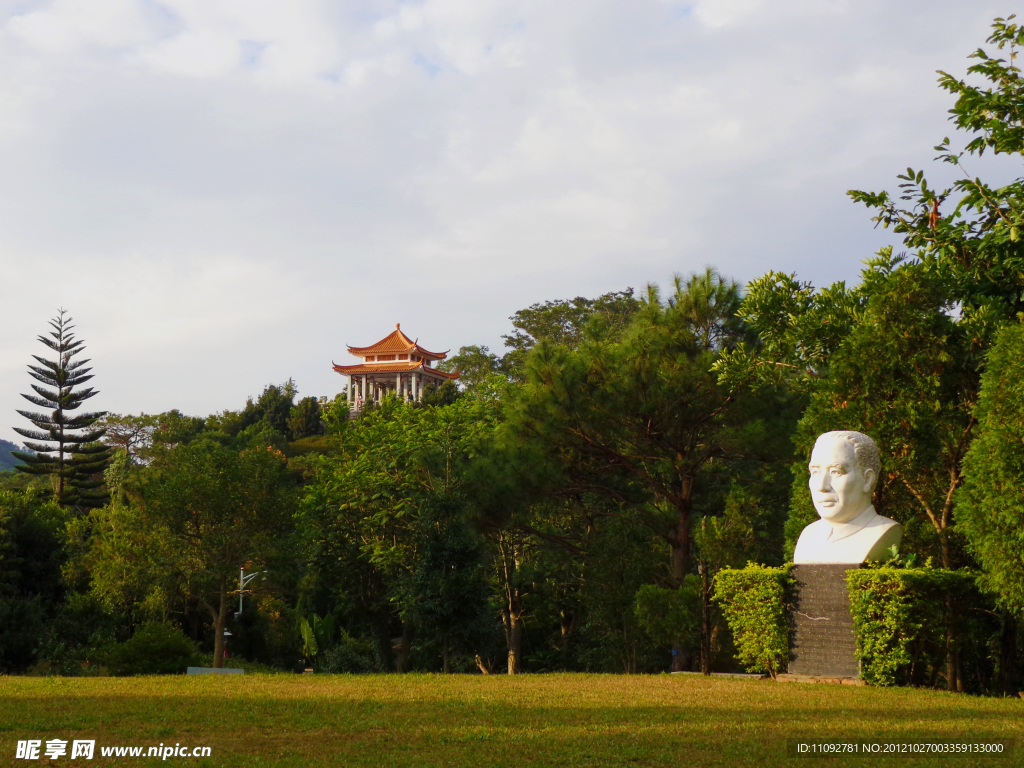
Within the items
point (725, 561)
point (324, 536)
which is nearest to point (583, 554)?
point (725, 561)

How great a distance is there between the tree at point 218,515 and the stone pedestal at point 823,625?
12.1 metres

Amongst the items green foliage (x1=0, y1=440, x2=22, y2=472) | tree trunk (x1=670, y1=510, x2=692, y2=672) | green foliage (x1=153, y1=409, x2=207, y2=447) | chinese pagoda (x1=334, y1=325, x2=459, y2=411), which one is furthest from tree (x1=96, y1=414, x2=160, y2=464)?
green foliage (x1=0, y1=440, x2=22, y2=472)

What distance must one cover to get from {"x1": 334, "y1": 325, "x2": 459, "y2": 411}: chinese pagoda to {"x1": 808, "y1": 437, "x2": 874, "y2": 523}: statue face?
4416 centimetres

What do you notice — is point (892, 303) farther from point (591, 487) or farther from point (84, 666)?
point (84, 666)

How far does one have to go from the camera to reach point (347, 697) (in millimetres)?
7465

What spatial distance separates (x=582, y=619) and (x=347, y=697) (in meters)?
11.8

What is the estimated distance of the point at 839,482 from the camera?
27.5 ft

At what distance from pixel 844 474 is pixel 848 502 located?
0.27m

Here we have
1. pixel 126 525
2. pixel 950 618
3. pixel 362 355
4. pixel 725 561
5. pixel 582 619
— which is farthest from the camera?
pixel 362 355

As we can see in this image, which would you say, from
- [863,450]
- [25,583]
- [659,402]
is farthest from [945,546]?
[25,583]

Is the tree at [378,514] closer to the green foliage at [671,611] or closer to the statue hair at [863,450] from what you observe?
the green foliage at [671,611]

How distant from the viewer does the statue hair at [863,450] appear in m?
8.38

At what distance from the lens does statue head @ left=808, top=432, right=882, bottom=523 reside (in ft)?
27.4

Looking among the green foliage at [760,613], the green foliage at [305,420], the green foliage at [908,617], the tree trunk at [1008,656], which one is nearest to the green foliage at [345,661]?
the green foliage at [760,613]
